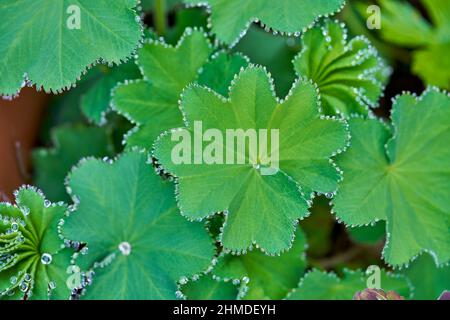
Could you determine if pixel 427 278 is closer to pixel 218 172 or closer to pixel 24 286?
pixel 218 172

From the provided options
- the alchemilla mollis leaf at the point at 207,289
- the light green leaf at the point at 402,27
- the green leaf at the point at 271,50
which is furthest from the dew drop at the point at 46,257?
the light green leaf at the point at 402,27

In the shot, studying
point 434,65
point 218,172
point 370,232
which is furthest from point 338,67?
point 434,65

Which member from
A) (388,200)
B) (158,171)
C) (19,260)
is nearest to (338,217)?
(388,200)

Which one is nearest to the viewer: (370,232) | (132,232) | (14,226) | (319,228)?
(14,226)

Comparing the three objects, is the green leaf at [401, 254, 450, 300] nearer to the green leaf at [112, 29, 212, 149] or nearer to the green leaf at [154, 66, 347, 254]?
the green leaf at [154, 66, 347, 254]

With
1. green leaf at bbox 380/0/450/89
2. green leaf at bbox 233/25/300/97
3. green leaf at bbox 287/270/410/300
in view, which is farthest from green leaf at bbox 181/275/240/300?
green leaf at bbox 380/0/450/89

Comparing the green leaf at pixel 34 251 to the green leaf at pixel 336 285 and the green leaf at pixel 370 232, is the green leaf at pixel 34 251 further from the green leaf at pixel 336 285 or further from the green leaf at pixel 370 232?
the green leaf at pixel 370 232

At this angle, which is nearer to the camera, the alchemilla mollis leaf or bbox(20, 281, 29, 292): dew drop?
bbox(20, 281, 29, 292): dew drop

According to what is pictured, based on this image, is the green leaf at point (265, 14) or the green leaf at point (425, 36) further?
the green leaf at point (425, 36)
